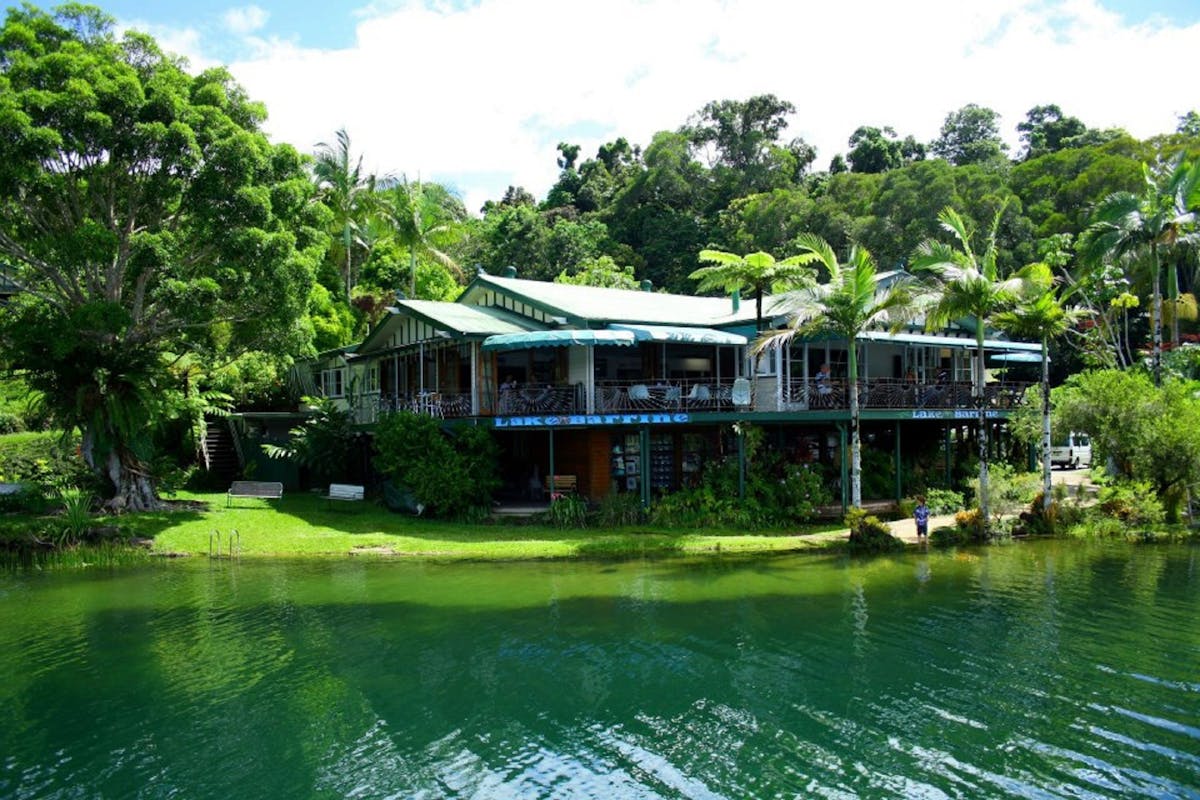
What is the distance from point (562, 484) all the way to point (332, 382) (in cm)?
1488

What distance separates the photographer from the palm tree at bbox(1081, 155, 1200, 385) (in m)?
28.1

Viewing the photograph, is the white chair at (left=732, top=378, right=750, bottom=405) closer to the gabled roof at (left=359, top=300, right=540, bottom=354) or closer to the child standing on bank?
the child standing on bank

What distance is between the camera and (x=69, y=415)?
25.3 m

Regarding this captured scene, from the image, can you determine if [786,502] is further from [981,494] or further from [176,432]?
[176,432]

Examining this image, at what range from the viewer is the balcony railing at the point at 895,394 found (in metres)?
26.5

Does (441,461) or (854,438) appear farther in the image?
(441,461)

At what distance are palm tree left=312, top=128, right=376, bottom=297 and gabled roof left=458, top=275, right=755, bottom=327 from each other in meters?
12.7

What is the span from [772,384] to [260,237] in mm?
15148

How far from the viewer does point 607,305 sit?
29.5 meters

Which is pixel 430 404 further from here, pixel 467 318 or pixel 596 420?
pixel 596 420

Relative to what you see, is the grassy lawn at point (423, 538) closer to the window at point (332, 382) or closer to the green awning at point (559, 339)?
the green awning at point (559, 339)

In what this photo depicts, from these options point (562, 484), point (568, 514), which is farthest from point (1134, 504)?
point (562, 484)

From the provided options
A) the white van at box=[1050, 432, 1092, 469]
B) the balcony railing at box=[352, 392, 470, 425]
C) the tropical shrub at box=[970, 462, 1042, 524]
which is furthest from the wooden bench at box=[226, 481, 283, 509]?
the white van at box=[1050, 432, 1092, 469]

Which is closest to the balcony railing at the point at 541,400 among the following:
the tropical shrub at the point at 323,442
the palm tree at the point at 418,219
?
the tropical shrub at the point at 323,442
